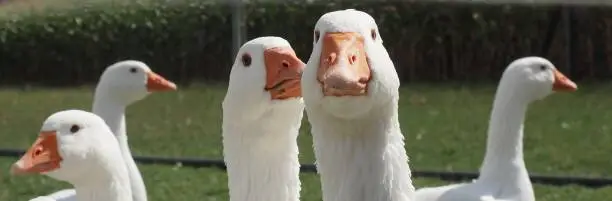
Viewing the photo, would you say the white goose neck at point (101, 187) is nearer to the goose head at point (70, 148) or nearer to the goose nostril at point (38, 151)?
the goose head at point (70, 148)

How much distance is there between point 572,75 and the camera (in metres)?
14.9

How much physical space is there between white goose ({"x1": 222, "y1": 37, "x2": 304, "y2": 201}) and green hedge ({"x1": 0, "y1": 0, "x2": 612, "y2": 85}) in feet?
32.1

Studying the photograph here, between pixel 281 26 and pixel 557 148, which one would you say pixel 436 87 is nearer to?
pixel 281 26

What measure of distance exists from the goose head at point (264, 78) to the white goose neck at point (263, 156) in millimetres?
51

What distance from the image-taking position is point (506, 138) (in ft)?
22.2

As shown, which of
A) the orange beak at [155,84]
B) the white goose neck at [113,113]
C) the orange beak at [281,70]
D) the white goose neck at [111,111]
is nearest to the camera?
the orange beak at [281,70]

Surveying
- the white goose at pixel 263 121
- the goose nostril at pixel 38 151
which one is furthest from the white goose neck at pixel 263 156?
the goose nostril at pixel 38 151

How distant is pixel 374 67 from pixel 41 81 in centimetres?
1218

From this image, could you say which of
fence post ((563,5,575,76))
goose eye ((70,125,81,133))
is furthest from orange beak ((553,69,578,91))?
fence post ((563,5,575,76))

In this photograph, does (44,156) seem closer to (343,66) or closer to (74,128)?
(74,128)

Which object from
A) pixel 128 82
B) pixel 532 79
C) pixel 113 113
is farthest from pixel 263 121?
pixel 128 82

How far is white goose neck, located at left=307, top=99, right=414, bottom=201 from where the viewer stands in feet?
11.8

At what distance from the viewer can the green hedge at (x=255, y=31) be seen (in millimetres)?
14734

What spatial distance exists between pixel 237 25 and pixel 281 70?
7520 millimetres
